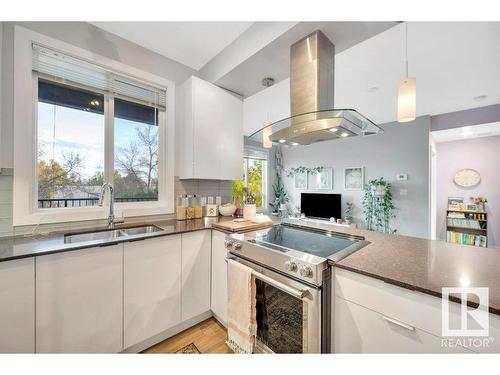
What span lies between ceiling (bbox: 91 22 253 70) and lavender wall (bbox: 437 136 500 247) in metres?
5.24

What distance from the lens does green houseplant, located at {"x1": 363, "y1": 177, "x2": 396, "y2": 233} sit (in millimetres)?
3908

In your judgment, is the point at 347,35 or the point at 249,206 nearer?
the point at 347,35

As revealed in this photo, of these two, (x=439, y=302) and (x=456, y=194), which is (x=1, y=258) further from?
(x=456, y=194)

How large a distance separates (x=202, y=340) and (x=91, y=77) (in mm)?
2384

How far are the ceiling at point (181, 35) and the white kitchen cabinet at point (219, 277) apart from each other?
1.75m

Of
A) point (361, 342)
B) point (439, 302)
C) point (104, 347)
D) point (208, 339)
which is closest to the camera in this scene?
point (439, 302)

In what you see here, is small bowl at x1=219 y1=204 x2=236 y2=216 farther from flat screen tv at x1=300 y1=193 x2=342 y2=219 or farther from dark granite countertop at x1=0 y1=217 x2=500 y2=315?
flat screen tv at x1=300 y1=193 x2=342 y2=219

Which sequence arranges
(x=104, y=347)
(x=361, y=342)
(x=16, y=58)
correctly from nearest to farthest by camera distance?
(x=361, y=342) < (x=104, y=347) < (x=16, y=58)

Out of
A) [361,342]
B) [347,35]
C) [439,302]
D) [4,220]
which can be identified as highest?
[347,35]

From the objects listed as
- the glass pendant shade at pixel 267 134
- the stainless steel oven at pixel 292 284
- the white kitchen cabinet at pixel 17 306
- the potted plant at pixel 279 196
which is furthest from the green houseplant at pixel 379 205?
the white kitchen cabinet at pixel 17 306

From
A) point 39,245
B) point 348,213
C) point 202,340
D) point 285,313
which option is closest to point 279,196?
point 348,213

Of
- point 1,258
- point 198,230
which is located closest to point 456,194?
point 198,230

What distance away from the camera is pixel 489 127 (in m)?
3.42

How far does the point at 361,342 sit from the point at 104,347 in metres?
1.51
